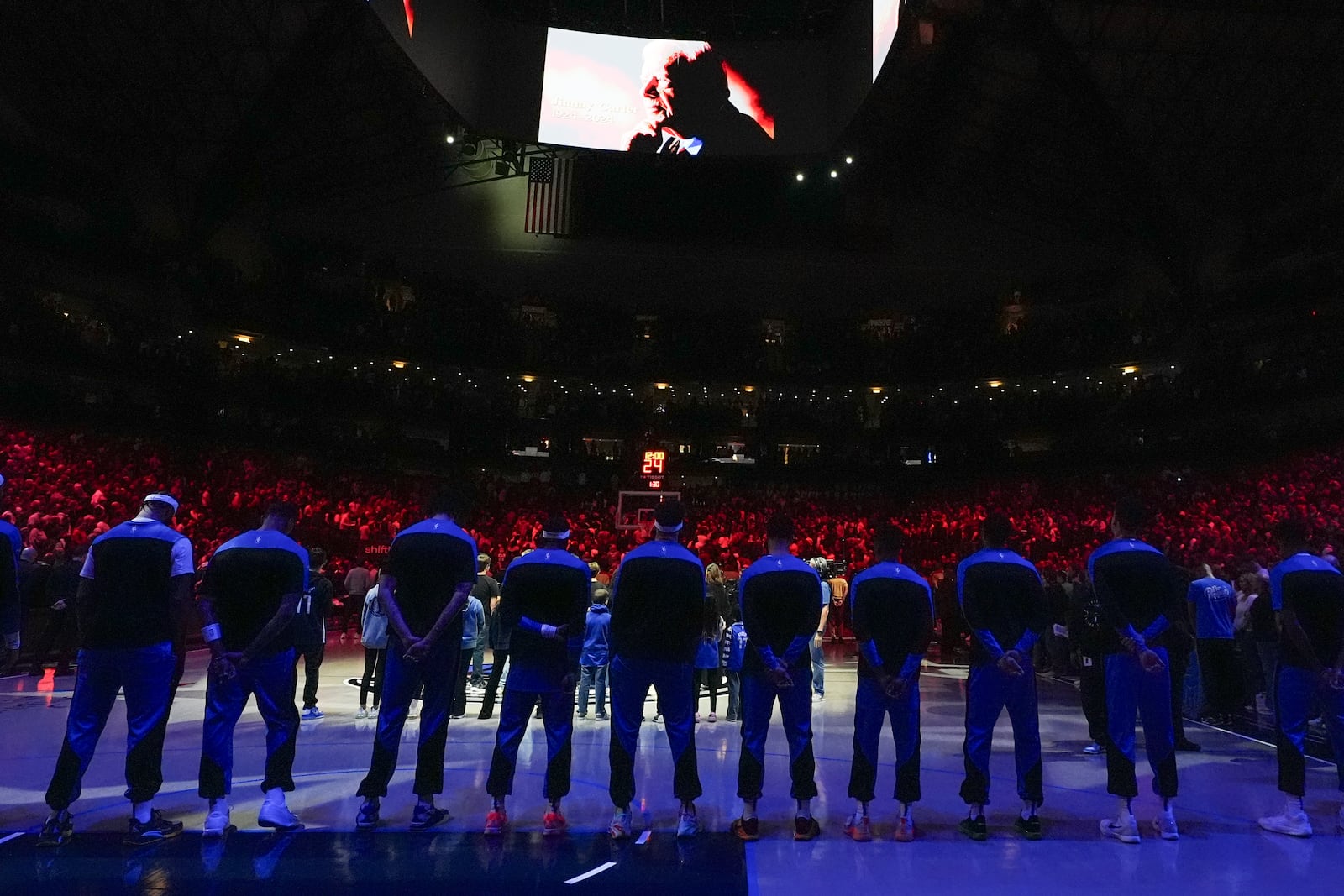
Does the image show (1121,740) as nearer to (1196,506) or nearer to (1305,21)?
(1196,506)

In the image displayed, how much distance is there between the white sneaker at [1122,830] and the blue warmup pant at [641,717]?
2437mm

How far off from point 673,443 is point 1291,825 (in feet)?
77.2

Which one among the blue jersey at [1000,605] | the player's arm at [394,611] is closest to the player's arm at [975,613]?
the blue jersey at [1000,605]

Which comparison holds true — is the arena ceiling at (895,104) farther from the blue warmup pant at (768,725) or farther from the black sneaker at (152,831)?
the black sneaker at (152,831)

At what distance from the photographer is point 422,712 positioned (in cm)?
502

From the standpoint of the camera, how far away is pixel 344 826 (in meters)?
4.97

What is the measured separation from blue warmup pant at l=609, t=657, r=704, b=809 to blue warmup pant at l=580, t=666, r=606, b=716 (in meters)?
4.15

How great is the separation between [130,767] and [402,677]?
1462 millimetres

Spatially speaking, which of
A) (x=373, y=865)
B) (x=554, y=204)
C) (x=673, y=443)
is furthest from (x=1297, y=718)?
(x=554, y=204)

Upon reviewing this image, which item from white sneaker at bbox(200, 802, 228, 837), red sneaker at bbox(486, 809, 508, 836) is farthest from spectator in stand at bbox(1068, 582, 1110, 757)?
white sneaker at bbox(200, 802, 228, 837)

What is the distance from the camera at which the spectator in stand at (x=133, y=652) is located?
4688 millimetres

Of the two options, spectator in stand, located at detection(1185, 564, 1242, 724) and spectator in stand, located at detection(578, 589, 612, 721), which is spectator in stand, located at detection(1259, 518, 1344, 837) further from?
spectator in stand, located at detection(578, 589, 612, 721)

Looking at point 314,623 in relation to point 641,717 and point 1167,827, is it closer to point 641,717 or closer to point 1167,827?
point 641,717

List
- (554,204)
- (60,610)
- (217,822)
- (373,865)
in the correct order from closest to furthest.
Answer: (373,865) → (217,822) → (60,610) → (554,204)
